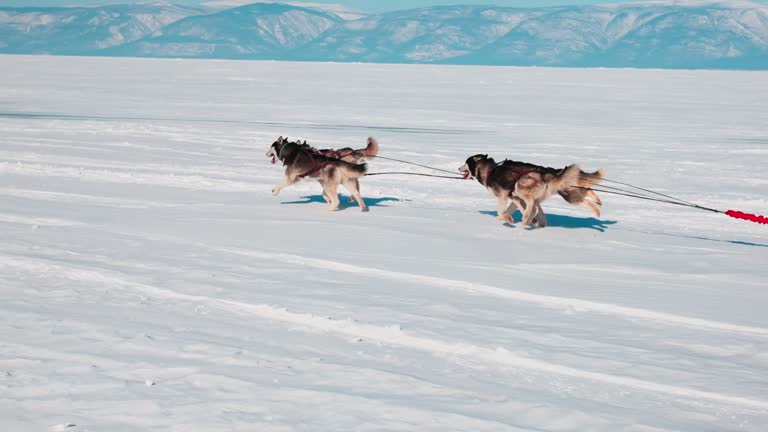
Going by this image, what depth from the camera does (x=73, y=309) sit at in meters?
4.90

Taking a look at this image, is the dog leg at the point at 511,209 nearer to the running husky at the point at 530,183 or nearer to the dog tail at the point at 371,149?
the running husky at the point at 530,183

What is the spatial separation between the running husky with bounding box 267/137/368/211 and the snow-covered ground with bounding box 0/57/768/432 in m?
0.29

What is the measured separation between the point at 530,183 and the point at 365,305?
334 centimetres

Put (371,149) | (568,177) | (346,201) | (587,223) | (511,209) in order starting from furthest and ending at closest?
(346,201) < (371,149) < (587,223) < (511,209) < (568,177)

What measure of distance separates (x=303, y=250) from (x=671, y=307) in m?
3.08

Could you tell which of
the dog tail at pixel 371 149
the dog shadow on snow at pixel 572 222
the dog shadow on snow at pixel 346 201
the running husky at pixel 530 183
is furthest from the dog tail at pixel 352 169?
the dog shadow on snow at pixel 572 222

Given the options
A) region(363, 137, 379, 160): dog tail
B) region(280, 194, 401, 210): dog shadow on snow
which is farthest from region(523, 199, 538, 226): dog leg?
region(363, 137, 379, 160): dog tail

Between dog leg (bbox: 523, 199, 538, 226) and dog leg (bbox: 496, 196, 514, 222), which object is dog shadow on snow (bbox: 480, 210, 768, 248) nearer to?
dog leg (bbox: 496, 196, 514, 222)

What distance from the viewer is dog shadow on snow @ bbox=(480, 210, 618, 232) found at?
29.0ft

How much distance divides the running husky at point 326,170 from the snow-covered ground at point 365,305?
291mm

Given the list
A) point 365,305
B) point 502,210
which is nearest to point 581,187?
point 502,210

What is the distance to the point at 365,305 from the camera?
5.36 m

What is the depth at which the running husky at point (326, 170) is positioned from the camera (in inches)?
365

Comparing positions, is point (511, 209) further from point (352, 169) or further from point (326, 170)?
point (326, 170)
